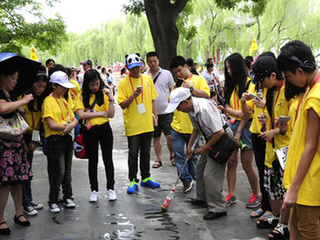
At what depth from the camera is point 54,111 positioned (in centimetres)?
466

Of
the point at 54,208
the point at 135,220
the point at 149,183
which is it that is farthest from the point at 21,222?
the point at 149,183

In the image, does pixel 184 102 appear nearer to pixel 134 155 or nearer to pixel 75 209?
pixel 134 155

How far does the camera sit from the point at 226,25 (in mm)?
33375

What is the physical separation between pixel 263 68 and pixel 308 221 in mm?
1702

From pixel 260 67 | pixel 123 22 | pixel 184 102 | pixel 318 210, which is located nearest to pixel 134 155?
pixel 184 102

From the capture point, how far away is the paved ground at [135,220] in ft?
13.3

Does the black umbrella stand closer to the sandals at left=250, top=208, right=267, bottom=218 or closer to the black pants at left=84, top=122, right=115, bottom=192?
the black pants at left=84, top=122, right=115, bottom=192

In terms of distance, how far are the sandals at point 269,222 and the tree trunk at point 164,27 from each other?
23.0ft

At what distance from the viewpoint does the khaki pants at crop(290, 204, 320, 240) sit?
2393 mm

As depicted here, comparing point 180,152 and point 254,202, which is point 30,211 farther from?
point 254,202

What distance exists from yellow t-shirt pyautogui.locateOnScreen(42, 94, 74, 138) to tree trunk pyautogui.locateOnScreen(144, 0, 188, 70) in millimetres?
6050

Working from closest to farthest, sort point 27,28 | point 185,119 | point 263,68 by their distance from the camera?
point 263,68 < point 185,119 < point 27,28

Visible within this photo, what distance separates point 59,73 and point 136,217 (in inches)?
79.6

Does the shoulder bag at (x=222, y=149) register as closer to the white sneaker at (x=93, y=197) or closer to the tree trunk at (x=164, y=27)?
the white sneaker at (x=93, y=197)
